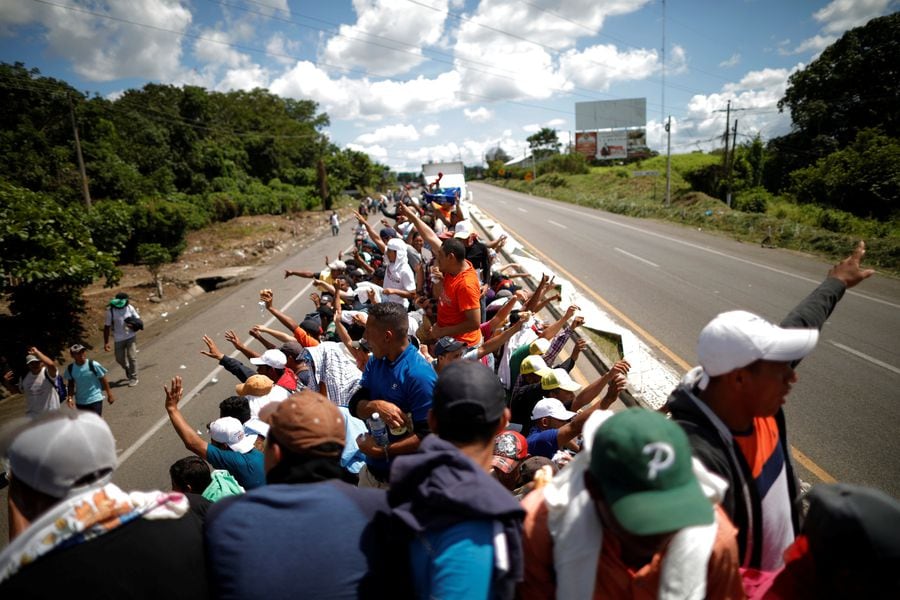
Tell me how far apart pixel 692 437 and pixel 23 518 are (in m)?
2.35

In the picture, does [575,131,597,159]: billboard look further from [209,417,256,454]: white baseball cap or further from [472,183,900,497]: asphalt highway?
[209,417,256,454]: white baseball cap

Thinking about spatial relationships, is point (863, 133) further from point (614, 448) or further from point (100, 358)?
point (100, 358)

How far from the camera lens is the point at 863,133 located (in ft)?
79.9

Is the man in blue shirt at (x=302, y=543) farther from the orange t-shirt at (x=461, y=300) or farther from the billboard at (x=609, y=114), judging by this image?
the billboard at (x=609, y=114)

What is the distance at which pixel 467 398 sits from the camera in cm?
162

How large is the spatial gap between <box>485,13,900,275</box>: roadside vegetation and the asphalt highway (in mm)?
2403

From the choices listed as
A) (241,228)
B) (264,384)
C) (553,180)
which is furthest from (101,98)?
(553,180)

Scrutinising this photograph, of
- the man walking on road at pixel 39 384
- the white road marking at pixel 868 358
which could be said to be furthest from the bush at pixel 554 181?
the man walking on road at pixel 39 384

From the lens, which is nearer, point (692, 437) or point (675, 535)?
point (675, 535)

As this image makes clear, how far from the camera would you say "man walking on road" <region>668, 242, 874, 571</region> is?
1.70 m

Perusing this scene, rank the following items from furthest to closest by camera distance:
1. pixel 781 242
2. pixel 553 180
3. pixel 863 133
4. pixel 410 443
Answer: pixel 553 180
pixel 863 133
pixel 781 242
pixel 410 443

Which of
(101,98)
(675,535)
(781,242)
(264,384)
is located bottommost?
(781,242)

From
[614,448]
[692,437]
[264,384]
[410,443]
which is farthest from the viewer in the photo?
[264,384]

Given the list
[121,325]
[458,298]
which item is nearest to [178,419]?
[458,298]
